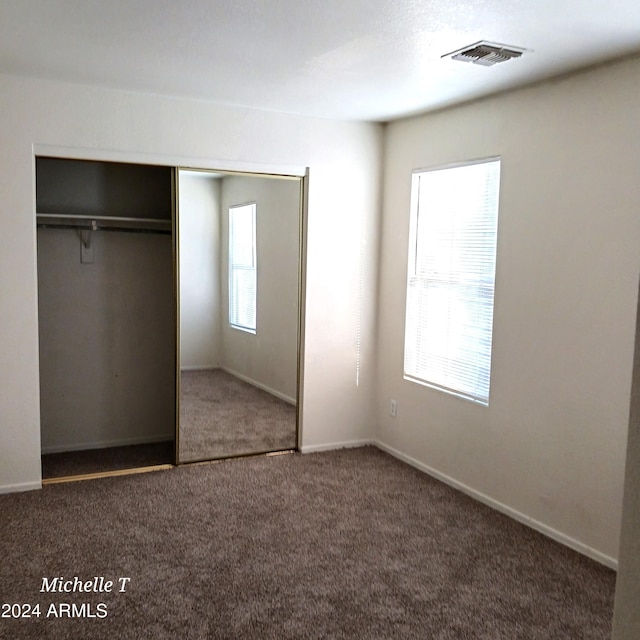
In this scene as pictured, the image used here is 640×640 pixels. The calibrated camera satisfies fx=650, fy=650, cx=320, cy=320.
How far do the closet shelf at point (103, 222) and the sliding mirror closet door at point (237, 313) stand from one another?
48 centimetres

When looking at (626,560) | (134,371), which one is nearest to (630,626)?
(626,560)

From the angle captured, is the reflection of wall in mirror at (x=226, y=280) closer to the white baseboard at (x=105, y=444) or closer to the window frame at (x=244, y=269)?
the window frame at (x=244, y=269)

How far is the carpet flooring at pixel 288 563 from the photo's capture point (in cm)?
260

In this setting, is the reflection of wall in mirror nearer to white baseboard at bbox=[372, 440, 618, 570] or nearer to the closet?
the closet

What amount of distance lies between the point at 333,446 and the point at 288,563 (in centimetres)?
185

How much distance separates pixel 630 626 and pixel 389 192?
13.0 feet

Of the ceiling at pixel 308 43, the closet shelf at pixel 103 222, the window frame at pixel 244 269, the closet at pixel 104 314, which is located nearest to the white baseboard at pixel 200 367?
the closet at pixel 104 314

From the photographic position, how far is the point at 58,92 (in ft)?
12.6

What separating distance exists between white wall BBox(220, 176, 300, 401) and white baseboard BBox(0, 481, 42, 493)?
1388 mm

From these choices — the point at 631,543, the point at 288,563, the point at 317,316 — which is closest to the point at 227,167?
the point at 317,316

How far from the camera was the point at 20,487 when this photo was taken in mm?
3900

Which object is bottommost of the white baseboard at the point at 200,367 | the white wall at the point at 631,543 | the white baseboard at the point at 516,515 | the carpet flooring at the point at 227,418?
the white baseboard at the point at 516,515

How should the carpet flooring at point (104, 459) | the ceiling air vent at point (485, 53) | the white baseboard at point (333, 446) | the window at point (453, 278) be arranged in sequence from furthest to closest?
1. the white baseboard at point (333, 446)
2. the carpet flooring at point (104, 459)
3. the window at point (453, 278)
4. the ceiling air vent at point (485, 53)

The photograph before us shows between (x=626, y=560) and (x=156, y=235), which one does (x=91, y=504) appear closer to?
(x=156, y=235)
